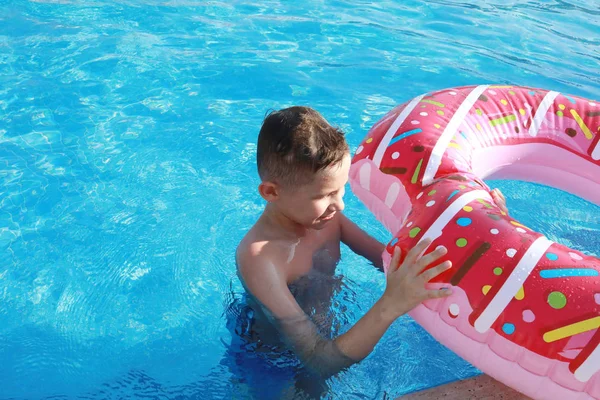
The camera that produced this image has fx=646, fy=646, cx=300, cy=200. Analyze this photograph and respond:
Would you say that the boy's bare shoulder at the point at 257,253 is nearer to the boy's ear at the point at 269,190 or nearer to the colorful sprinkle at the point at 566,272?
the boy's ear at the point at 269,190

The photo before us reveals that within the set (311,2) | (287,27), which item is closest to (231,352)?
(287,27)

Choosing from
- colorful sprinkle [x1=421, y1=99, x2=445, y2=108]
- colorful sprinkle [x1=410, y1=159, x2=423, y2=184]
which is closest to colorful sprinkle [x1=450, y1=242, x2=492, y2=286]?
colorful sprinkle [x1=410, y1=159, x2=423, y2=184]

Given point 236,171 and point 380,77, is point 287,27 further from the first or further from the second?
point 236,171

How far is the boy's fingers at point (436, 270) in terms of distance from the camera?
7.21 feet

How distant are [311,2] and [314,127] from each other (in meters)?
6.04

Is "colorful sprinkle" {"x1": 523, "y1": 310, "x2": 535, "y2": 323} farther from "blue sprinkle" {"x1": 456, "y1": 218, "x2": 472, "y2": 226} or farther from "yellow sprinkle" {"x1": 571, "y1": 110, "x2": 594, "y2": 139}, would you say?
A: "yellow sprinkle" {"x1": 571, "y1": 110, "x2": 594, "y2": 139}

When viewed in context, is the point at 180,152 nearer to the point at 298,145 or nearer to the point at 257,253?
the point at 257,253

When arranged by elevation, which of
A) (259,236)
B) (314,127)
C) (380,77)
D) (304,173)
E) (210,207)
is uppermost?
(314,127)

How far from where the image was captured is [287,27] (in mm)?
7227

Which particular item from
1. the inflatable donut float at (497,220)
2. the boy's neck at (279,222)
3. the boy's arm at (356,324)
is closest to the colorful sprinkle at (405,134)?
the inflatable donut float at (497,220)

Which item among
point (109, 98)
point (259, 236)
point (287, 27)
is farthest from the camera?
point (287, 27)

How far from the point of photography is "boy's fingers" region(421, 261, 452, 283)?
2.20 metres

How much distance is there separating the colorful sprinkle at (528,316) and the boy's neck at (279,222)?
41.6 inches

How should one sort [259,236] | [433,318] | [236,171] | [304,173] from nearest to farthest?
1. [433,318]
2. [304,173]
3. [259,236]
4. [236,171]
